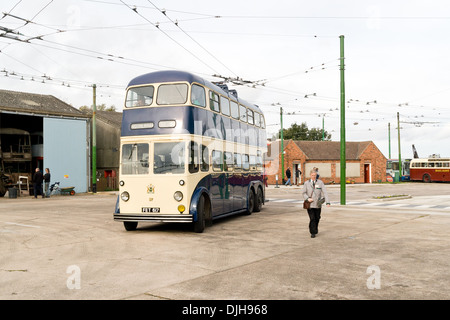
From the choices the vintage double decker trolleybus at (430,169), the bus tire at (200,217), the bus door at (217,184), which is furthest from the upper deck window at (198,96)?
the vintage double decker trolleybus at (430,169)

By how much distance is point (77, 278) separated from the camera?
6746mm

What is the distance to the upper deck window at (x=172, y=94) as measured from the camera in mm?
11945

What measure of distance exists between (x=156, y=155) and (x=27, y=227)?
4695 mm

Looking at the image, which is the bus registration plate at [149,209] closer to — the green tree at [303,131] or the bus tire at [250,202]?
the bus tire at [250,202]

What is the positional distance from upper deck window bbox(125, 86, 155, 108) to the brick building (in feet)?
125

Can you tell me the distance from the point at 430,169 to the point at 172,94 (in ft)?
169

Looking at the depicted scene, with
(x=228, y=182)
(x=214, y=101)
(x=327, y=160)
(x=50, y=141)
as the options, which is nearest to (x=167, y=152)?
(x=214, y=101)

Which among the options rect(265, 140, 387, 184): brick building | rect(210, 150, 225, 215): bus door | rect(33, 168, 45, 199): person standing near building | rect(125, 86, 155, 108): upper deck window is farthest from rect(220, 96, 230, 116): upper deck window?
rect(265, 140, 387, 184): brick building

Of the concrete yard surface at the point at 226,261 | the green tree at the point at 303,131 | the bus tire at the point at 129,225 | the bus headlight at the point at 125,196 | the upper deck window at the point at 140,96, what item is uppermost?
the green tree at the point at 303,131

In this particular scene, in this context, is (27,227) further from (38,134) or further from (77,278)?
(38,134)

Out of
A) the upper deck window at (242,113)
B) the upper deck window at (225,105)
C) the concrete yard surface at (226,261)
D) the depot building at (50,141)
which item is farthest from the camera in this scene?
the depot building at (50,141)

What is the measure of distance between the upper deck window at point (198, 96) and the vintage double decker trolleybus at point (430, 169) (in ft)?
162

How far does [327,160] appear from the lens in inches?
2190
